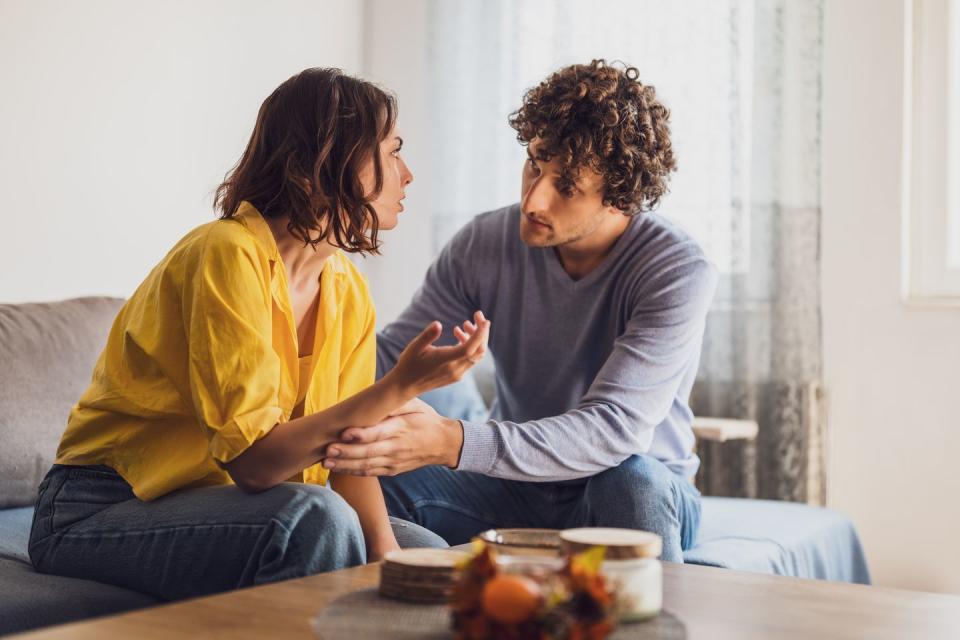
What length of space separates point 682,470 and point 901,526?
1.07 meters

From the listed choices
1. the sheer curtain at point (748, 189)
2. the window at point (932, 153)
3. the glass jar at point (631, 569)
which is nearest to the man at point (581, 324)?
the glass jar at point (631, 569)

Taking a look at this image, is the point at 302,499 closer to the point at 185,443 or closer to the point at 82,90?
the point at 185,443

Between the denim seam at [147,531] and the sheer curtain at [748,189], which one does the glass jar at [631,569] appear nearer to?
the denim seam at [147,531]

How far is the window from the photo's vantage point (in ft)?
9.25

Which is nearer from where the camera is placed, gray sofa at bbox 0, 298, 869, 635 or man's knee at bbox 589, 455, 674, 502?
man's knee at bbox 589, 455, 674, 502

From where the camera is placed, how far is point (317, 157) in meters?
1.61

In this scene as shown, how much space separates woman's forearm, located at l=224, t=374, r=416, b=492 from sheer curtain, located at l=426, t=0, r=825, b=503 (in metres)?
1.75

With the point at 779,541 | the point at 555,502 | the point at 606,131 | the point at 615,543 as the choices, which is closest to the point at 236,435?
the point at 615,543

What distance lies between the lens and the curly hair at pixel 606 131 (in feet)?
6.81

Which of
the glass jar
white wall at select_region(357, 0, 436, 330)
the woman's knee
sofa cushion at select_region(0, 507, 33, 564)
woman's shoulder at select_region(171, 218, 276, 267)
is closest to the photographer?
the glass jar

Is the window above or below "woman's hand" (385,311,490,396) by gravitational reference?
above

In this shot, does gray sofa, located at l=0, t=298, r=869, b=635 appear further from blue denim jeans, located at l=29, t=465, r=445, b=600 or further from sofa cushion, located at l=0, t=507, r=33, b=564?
blue denim jeans, located at l=29, t=465, r=445, b=600

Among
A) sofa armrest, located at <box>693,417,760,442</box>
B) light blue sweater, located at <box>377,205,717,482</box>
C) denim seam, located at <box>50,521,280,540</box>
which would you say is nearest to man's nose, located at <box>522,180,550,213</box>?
light blue sweater, located at <box>377,205,717,482</box>

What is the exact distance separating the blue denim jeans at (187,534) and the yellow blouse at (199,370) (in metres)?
0.04
